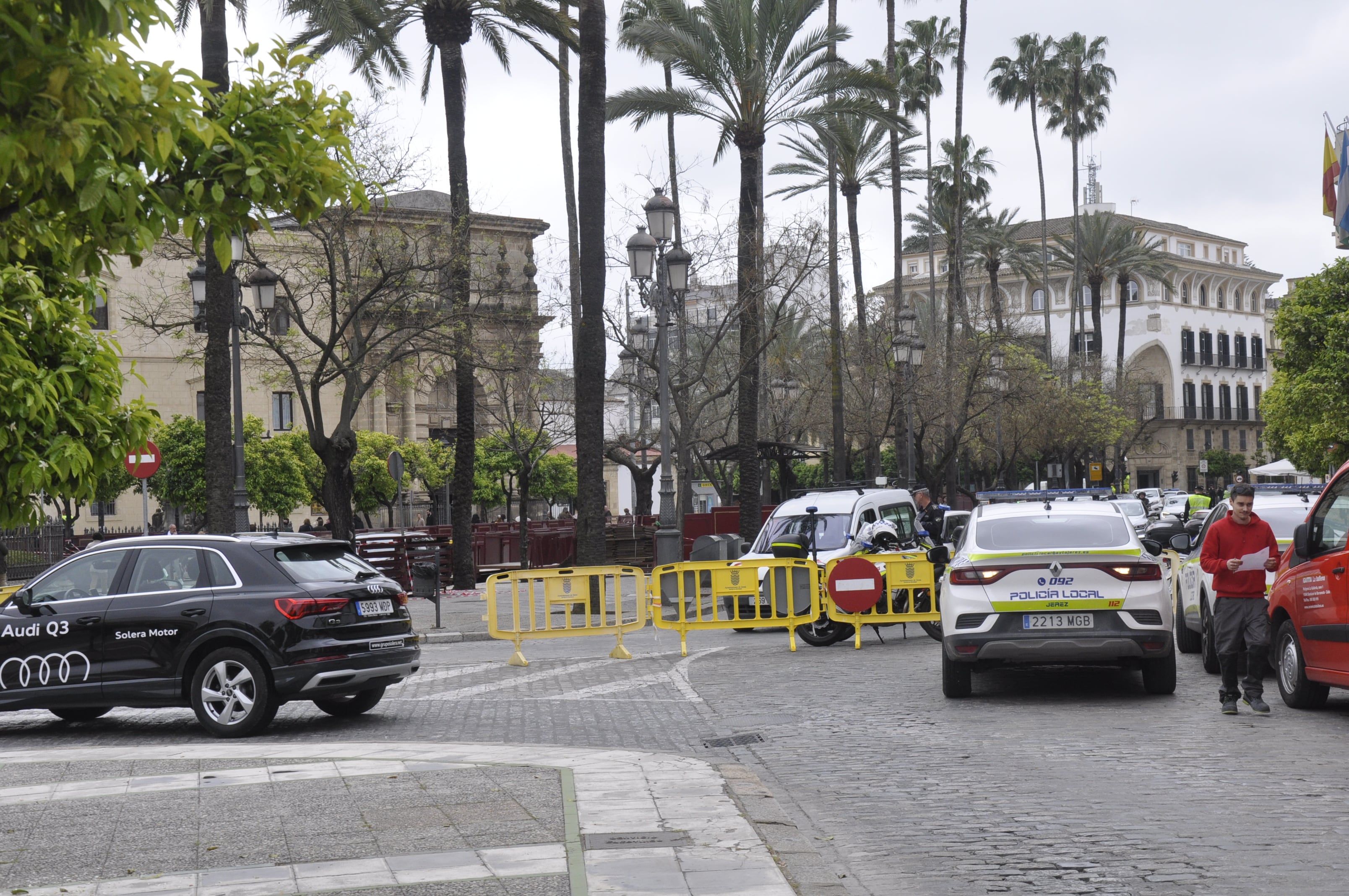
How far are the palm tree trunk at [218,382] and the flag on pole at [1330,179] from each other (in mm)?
22559

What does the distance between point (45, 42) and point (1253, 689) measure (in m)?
9.65

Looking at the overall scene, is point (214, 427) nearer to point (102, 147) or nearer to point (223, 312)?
point (223, 312)

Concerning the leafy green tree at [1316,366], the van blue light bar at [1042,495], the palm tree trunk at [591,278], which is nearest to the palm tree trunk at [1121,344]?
the leafy green tree at [1316,366]

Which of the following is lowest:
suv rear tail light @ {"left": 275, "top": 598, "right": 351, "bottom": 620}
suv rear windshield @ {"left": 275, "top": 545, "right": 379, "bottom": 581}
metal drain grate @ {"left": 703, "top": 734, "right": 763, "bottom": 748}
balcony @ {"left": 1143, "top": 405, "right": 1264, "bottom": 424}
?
metal drain grate @ {"left": 703, "top": 734, "right": 763, "bottom": 748}

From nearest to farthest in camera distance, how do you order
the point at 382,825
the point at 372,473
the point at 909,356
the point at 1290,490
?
the point at 382,825, the point at 1290,490, the point at 909,356, the point at 372,473

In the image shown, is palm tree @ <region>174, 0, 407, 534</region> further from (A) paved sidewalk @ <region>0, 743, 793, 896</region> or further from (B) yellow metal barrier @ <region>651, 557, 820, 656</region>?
(A) paved sidewalk @ <region>0, 743, 793, 896</region>

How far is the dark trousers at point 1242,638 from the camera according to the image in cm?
1105

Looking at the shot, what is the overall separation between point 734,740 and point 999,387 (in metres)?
42.4

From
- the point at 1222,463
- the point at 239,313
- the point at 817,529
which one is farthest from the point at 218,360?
the point at 1222,463

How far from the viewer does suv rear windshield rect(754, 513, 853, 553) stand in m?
20.6

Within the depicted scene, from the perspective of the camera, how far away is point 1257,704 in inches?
436

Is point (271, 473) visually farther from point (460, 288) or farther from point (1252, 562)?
point (1252, 562)

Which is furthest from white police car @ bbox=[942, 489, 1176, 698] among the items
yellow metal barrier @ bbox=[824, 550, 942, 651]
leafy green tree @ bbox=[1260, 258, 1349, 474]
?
leafy green tree @ bbox=[1260, 258, 1349, 474]

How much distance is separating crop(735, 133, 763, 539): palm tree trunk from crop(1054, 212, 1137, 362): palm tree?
5074 cm
